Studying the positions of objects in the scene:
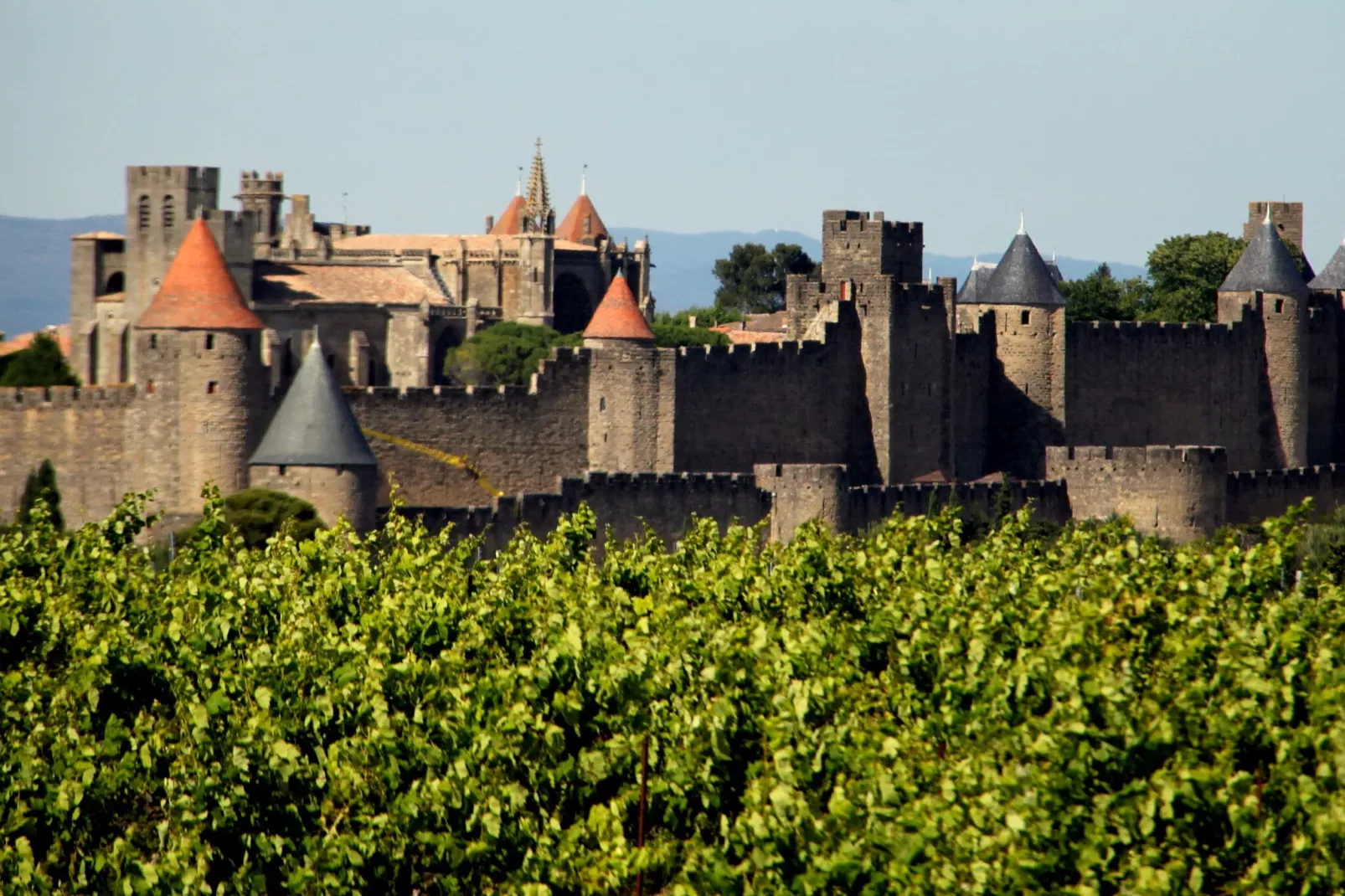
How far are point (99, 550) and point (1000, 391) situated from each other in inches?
1106

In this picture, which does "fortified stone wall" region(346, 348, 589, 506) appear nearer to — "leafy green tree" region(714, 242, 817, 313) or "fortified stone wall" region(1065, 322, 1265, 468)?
"fortified stone wall" region(1065, 322, 1265, 468)

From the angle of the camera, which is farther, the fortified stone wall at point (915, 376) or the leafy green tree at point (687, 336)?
the leafy green tree at point (687, 336)

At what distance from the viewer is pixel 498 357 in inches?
2776

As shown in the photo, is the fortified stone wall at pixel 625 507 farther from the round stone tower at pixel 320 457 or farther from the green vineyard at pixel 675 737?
the green vineyard at pixel 675 737

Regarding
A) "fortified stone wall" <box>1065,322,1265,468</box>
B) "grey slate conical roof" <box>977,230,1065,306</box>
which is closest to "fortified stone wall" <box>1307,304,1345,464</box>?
"fortified stone wall" <box>1065,322,1265,468</box>

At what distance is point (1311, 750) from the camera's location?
21.1 metres

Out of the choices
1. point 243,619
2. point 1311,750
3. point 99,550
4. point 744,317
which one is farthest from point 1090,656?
point 744,317

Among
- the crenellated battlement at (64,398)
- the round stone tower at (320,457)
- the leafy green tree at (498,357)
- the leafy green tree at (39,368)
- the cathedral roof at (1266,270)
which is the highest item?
the cathedral roof at (1266,270)

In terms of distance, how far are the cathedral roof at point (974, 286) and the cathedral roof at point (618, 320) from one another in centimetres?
635

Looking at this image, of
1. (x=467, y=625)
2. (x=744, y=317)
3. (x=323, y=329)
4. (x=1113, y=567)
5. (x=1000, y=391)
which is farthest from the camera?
(x=744, y=317)

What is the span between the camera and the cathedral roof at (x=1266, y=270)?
57438mm

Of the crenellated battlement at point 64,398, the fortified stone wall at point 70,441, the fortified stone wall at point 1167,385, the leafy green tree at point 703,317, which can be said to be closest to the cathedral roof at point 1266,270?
the fortified stone wall at point 1167,385

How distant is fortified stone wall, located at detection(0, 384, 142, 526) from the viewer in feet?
155

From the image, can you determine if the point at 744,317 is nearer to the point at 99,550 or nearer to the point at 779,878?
the point at 99,550
